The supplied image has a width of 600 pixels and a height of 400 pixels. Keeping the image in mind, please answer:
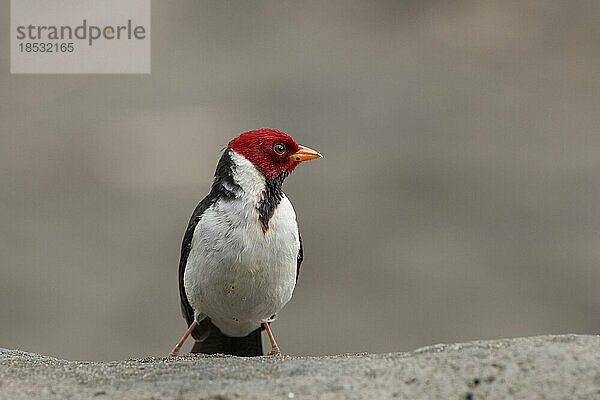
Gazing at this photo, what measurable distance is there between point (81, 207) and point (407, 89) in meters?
5.73

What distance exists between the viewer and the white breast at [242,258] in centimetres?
413

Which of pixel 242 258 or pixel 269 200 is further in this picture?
pixel 269 200

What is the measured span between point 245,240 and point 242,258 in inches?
3.6

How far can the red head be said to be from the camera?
4.38 meters

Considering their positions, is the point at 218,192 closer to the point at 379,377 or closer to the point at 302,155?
the point at 302,155

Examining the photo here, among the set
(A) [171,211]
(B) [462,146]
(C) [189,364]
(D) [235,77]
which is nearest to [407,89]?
(B) [462,146]

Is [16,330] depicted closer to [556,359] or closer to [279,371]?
[279,371]

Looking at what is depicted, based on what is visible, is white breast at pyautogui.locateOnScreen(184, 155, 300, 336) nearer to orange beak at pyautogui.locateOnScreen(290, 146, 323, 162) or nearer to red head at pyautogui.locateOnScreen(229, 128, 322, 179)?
red head at pyautogui.locateOnScreen(229, 128, 322, 179)

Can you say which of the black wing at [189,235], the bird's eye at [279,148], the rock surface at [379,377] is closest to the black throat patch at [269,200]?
the bird's eye at [279,148]

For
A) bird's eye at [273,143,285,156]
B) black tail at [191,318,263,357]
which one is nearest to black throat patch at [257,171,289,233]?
bird's eye at [273,143,285,156]

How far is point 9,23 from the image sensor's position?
13.9 m

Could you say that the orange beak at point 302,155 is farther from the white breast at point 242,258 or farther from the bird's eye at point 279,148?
the white breast at point 242,258

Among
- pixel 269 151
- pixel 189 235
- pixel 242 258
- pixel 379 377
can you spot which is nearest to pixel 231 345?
pixel 189 235

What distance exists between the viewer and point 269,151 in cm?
438
